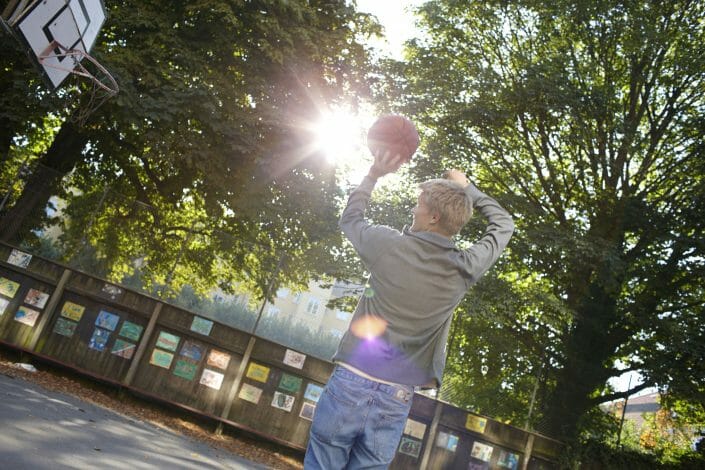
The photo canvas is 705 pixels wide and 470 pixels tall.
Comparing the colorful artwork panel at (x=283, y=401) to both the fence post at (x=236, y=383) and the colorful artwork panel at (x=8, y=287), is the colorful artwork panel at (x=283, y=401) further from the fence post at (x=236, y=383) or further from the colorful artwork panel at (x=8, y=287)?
the colorful artwork panel at (x=8, y=287)

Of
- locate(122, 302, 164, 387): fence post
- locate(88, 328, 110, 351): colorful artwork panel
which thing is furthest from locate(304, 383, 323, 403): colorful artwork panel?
locate(88, 328, 110, 351): colorful artwork panel

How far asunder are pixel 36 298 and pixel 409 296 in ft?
35.0

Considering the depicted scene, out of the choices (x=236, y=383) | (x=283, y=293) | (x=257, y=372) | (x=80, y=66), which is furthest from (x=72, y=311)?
(x=80, y=66)

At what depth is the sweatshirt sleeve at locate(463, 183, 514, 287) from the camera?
2.37 m

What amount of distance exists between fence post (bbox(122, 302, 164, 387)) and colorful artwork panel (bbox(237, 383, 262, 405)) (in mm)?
2091

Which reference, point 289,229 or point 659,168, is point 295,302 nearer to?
point 289,229

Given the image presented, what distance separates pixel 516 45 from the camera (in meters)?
18.0

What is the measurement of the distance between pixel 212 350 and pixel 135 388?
1.59 meters

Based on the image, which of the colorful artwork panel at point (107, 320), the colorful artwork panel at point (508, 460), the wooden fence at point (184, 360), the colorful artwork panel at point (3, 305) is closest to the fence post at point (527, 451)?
the colorful artwork panel at point (508, 460)

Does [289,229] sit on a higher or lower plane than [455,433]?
higher

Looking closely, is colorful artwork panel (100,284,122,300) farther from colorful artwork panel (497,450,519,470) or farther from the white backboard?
colorful artwork panel (497,450,519,470)

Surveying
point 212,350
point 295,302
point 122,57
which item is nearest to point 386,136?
point 212,350

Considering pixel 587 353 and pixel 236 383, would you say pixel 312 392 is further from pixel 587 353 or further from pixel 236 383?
pixel 587 353

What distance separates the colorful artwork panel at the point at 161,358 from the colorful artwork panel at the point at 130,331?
0.45m
